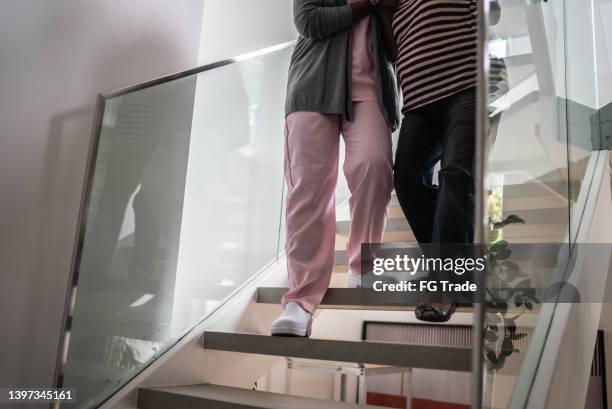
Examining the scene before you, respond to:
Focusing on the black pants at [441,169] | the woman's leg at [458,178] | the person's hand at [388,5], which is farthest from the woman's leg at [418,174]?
the person's hand at [388,5]

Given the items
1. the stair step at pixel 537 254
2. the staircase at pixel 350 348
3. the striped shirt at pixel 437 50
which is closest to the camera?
the stair step at pixel 537 254

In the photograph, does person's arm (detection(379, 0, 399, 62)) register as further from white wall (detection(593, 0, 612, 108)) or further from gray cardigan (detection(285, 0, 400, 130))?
white wall (detection(593, 0, 612, 108))

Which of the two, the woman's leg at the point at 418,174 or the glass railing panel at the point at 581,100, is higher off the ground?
the glass railing panel at the point at 581,100

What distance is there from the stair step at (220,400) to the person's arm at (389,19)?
1.06m

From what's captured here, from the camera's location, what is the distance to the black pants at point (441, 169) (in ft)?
4.70

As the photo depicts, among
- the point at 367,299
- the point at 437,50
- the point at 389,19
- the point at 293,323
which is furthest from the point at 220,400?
the point at 389,19

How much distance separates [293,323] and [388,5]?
999mm

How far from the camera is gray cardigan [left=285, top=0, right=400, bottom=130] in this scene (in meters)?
1.70

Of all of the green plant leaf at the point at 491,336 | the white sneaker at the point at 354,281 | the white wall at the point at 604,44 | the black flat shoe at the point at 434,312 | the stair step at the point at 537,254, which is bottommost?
the green plant leaf at the point at 491,336

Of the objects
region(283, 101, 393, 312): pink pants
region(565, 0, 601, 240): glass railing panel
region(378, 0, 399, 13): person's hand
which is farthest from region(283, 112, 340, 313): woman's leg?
region(565, 0, 601, 240): glass railing panel

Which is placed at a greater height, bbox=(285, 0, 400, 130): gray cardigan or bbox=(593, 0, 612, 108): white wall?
bbox=(593, 0, 612, 108): white wall

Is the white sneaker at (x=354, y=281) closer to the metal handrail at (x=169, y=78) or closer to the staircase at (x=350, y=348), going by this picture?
the staircase at (x=350, y=348)

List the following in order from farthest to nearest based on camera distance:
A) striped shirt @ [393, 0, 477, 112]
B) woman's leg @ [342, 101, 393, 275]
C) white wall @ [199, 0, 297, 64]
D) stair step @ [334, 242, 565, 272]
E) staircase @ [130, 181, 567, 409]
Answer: white wall @ [199, 0, 297, 64] < woman's leg @ [342, 101, 393, 275] < striped shirt @ [393, 0, 477, 112] < staircase @ [130, 181, 567, 409] < stair step @ [334, 242, 565, 272]

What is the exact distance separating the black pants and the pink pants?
2.6 inches
